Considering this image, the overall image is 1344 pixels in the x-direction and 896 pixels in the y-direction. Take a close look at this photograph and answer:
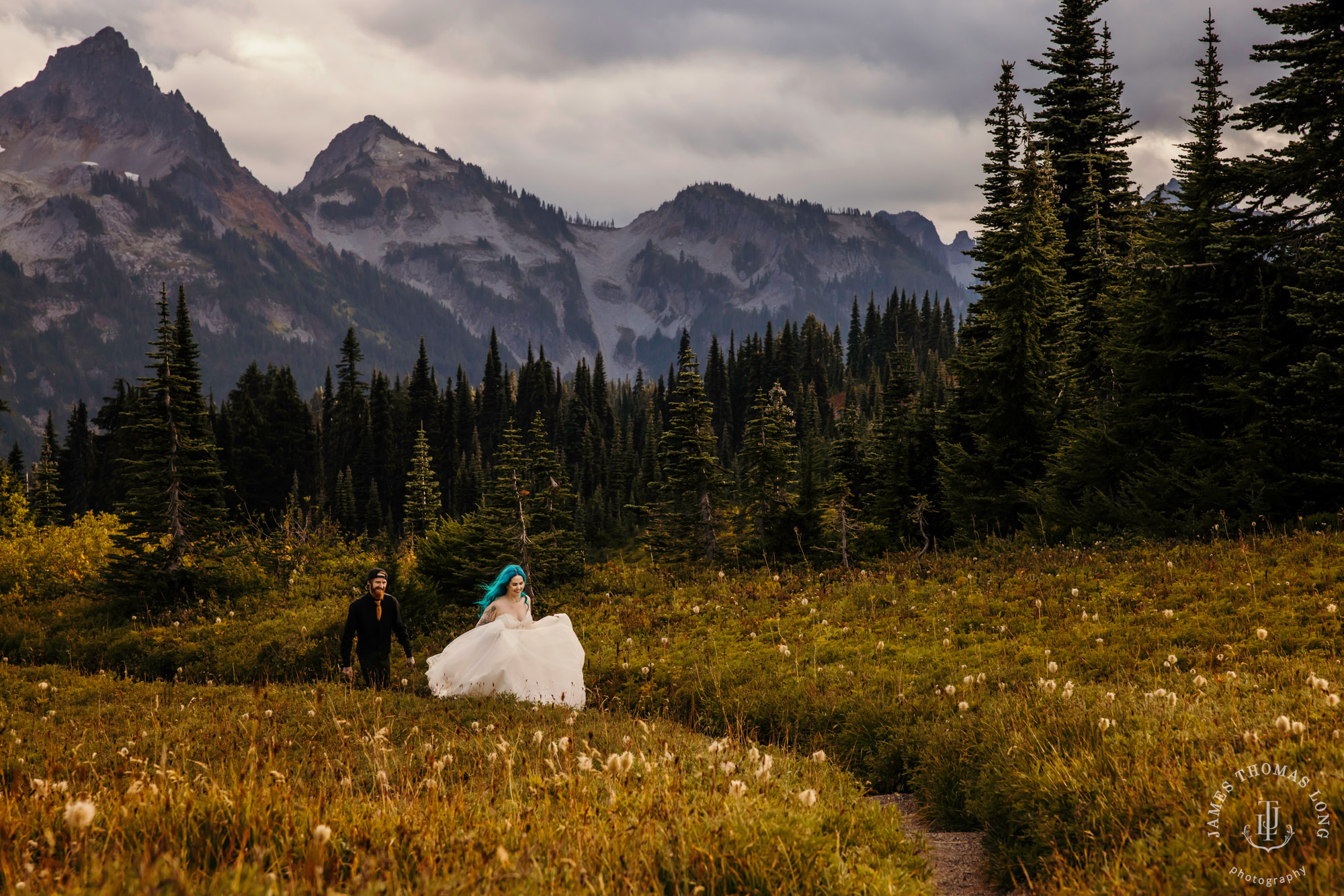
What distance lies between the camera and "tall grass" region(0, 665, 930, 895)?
130 inches

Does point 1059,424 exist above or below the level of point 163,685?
above

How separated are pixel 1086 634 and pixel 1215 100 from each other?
51.8 ft

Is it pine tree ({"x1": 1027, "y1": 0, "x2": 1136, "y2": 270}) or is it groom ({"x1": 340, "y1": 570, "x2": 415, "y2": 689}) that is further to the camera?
pine tree ({"x1": 1027, "y1": 0, "x2": 1136, "y2": 270})

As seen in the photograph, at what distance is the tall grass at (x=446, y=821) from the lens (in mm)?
3305

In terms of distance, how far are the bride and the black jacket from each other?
31.1 inches

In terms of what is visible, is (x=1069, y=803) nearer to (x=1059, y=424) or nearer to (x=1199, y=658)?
(x=1199, y=658)

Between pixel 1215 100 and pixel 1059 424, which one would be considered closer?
pixel 1215 100

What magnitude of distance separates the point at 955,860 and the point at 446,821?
4049mm

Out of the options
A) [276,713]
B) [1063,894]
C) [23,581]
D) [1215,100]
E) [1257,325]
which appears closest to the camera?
[1063,894]

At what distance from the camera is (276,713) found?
26.9ft

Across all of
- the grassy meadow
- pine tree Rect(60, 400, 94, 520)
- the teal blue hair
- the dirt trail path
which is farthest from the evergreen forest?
pine tree Rect(60, 400, 94, 520)

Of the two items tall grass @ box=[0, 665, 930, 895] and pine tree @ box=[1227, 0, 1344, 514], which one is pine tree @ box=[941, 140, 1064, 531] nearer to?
pine tree @ box=[1227, 0, 1344, 514]

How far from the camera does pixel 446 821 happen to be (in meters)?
4.12

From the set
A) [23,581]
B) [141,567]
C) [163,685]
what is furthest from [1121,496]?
[23,581]
